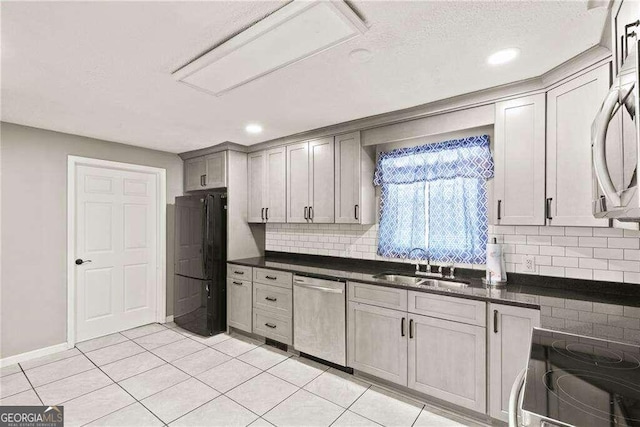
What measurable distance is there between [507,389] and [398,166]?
2029mm

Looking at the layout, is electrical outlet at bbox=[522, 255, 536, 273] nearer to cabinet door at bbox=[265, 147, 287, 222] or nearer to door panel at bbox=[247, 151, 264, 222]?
cabinet door at bbox=[265, 147, 287, 222]

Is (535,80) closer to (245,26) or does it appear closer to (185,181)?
(245,26)

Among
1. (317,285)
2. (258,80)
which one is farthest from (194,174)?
(258,80)

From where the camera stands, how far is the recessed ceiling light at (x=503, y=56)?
182 centimetres

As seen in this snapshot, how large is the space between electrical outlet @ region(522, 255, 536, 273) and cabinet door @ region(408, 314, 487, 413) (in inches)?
27.9

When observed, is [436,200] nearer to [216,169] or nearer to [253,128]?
[253,128]

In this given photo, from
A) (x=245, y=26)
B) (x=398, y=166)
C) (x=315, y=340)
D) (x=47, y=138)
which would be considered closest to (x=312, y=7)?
(x=245, y=26)

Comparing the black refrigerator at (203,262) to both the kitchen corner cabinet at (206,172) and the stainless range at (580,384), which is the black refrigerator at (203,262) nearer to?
the kitchen corner cabinet at (206,172)

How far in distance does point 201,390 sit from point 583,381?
2639 millimetres

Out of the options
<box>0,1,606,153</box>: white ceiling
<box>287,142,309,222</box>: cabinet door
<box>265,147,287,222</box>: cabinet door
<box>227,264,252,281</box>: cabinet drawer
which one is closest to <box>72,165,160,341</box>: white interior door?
<box>0,1,606,153</box>: white ceiling

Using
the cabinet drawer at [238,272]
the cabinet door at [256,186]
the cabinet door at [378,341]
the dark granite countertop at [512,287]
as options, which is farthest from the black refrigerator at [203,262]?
the cabinet door at [378,341]

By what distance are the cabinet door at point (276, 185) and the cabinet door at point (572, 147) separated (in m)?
2.62

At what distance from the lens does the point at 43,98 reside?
98.8 inches

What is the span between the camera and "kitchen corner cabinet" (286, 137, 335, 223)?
11.2 ft
